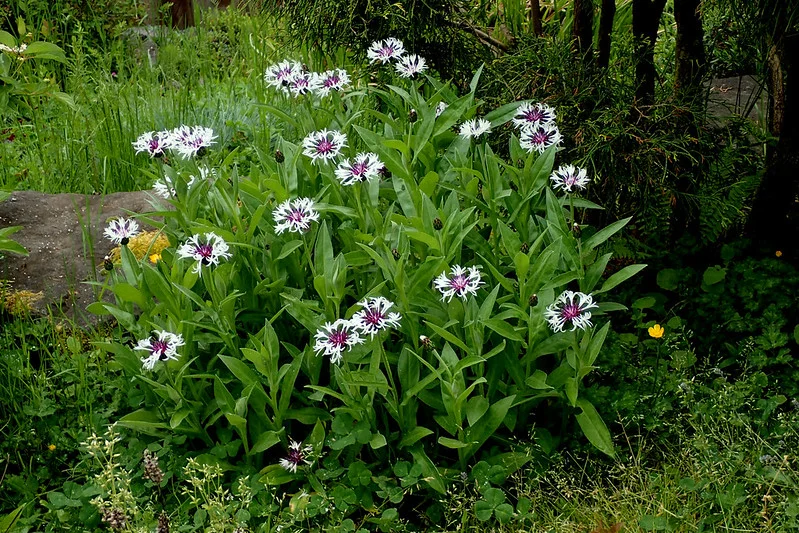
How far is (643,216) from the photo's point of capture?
3188 millimetres

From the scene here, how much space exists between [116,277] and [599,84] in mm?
1865

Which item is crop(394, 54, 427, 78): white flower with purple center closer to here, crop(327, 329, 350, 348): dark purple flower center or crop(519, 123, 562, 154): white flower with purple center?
crop(519, 123, 562, 154): white flower with purple center

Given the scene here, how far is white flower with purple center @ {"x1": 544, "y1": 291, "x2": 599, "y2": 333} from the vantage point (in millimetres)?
2523

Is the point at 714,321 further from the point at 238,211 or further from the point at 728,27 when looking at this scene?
the point at 238,211

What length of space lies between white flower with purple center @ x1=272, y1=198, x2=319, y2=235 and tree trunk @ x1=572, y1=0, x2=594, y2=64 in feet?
4.80

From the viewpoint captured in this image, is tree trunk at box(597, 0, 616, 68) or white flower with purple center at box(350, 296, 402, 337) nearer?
white flower with purple center at box(350, 296, 402, 337)

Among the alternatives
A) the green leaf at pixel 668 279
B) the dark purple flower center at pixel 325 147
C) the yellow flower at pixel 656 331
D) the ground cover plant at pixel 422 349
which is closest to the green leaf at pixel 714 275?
the ground cover plant at pixel 422 349

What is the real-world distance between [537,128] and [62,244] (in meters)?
2.12

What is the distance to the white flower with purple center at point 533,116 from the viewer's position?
117 inches

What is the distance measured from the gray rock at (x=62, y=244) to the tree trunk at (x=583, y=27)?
1.89 metres

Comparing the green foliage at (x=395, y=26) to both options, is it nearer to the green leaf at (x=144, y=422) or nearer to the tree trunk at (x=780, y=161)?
the tree trunk at (x=780, y=161)

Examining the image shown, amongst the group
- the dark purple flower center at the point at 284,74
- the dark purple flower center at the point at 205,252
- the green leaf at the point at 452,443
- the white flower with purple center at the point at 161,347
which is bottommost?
the green leaf at the point at 452,443

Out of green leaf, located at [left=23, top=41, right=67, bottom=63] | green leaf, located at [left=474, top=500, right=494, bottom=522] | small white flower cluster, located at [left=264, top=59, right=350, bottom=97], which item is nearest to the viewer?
green leaf, located at [left=474, top=500, right=494, bottom=522]

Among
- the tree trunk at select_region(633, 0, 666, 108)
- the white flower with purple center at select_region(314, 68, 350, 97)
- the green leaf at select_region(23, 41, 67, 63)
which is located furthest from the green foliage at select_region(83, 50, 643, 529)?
the tree trunk at select_region(633, 0, 666, 108)
